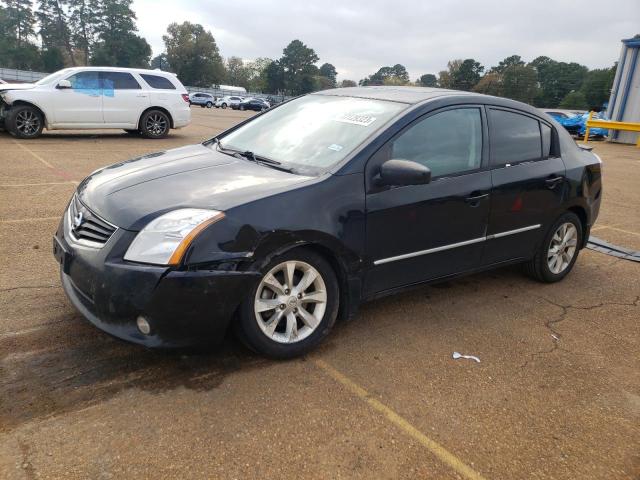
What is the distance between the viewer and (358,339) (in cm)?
344

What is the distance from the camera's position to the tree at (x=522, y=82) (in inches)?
1945

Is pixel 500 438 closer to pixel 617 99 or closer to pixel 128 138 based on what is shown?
pixel 128 138

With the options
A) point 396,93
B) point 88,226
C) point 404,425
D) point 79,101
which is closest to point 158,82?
point 79,101

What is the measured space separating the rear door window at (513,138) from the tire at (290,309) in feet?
5.62

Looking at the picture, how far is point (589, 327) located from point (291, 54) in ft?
359

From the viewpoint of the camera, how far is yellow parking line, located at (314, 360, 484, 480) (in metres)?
2.33

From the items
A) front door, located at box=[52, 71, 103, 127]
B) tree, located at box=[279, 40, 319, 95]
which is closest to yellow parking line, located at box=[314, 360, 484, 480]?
front door, located at box=[52, 71, 103, 127]

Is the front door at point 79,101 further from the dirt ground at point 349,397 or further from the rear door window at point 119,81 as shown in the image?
the dirt ground at point 349,397

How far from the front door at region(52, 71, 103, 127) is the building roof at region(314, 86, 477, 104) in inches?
371

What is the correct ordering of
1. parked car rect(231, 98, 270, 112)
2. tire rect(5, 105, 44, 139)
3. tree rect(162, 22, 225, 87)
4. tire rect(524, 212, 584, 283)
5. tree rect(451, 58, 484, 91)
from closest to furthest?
tire rect(524, 212, 584, 283), tire rect(5, 105, 44, 139), tree rect(451, 58, 484, 91), parked car rect(231, 98, 270, 112), tree rect(162, 22, 225, 87)

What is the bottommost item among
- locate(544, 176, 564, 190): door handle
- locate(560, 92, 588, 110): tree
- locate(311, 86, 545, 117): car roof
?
locate(560, 92, 588, 110): tree

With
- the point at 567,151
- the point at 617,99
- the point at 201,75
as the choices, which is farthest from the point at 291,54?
the point at 567,151

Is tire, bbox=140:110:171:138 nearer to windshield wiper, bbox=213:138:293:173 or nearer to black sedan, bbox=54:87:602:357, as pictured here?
black sedan, bbox=54:87:602:357

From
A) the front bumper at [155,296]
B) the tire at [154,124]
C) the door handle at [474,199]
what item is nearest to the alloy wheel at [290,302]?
the front bumper at [155,296]
